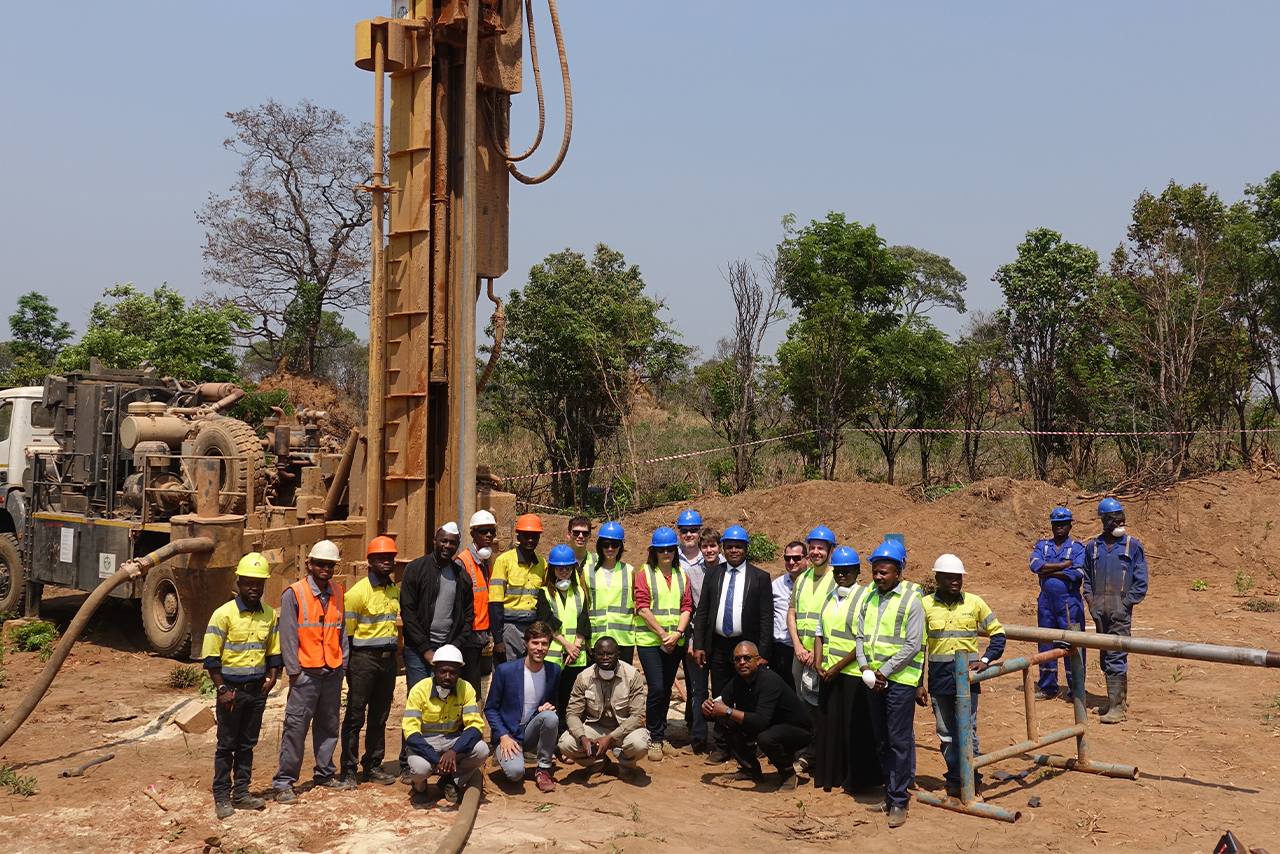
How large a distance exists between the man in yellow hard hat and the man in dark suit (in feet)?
10.1

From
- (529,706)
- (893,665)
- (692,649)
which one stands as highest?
(893,665)

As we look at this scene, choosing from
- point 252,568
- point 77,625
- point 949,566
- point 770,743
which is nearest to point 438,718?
point 252,568

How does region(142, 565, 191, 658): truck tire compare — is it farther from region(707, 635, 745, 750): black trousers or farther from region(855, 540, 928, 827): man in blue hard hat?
region(855, 540, 928, 827): man in blue hard hat

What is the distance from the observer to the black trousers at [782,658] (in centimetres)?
768

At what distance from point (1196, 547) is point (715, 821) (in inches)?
472

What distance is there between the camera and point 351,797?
647 cm

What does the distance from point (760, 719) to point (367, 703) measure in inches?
107

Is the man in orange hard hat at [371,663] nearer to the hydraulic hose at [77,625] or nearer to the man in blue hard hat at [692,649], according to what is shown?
the man in blue hard hat at [692,649]

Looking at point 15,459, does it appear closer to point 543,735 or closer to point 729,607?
point 543,735

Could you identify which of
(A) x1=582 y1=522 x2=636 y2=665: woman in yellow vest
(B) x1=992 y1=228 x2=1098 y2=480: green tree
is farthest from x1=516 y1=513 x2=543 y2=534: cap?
(B) x1=992 y1=228 x2=1098 y2=480: green tree

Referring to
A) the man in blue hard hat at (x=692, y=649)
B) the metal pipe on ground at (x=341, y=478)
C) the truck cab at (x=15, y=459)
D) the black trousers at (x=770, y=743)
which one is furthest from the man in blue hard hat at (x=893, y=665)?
the truck cab at (x=15, y=459)

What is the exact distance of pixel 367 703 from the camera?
684 cm

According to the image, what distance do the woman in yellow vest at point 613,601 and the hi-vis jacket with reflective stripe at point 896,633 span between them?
6.11 feet

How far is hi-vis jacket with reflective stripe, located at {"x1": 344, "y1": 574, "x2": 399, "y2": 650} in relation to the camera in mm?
6777
